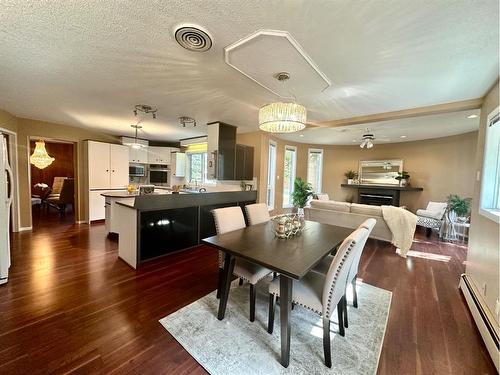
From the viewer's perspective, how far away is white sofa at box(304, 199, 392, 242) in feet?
13.0

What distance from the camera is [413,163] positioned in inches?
250

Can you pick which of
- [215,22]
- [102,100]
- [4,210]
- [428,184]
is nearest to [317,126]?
[215,22]

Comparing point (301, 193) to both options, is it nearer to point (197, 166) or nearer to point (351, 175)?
point (351, 175)

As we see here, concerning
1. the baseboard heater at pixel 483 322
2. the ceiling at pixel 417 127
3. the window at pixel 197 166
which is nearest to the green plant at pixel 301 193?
the ceiling at pixel 417 127

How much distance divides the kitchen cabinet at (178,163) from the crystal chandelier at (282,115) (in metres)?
5.13

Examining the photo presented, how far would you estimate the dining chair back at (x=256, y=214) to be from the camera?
2.72 meters

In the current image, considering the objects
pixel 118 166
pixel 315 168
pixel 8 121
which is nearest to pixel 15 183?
pixel 8 121

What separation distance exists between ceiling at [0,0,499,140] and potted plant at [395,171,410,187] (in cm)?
391

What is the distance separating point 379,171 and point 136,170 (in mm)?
7763

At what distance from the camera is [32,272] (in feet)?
8.46

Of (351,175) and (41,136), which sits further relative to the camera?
(351,175)

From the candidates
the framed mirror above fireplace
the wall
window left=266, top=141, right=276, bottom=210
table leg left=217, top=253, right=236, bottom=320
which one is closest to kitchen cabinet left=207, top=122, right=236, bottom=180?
window left=266, top=141, right=276, bottom=210

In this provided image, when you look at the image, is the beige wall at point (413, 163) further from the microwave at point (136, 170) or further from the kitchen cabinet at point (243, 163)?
the microwave at point (136, 170)

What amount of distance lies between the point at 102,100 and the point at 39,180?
275 inches
